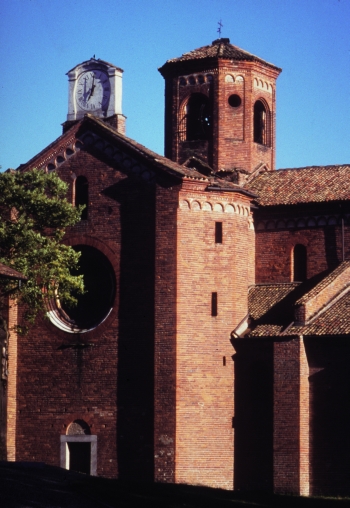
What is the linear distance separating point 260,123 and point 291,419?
537 inches

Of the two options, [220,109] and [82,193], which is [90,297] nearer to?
[82,193]

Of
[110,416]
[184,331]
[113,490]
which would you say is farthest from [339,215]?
[113,490]

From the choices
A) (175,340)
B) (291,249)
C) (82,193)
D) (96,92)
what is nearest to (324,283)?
(291,249)

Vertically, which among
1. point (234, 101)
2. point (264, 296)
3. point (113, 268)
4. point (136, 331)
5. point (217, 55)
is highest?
point (217, 55)

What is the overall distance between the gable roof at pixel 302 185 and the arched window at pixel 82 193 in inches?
250

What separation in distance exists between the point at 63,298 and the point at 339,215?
33.1ft

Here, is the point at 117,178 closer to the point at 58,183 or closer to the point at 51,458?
the point at 58,183

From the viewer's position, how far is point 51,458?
131 ft

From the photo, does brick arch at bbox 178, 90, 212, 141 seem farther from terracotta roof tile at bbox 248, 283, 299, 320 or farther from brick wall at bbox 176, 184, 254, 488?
terracotta roof tile at bbox 248, 283, 299, 320

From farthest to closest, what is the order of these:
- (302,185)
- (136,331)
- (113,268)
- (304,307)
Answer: (302,185) < (113,268) < (136,331) < (304,307)

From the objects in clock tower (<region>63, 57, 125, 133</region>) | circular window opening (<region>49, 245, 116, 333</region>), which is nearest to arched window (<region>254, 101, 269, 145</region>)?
clock tower (<region>63, 57, 125, 133</region>)

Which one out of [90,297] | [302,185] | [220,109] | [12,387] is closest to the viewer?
[12,387]

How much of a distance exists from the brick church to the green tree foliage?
164 cm

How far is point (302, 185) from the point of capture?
144 ft
